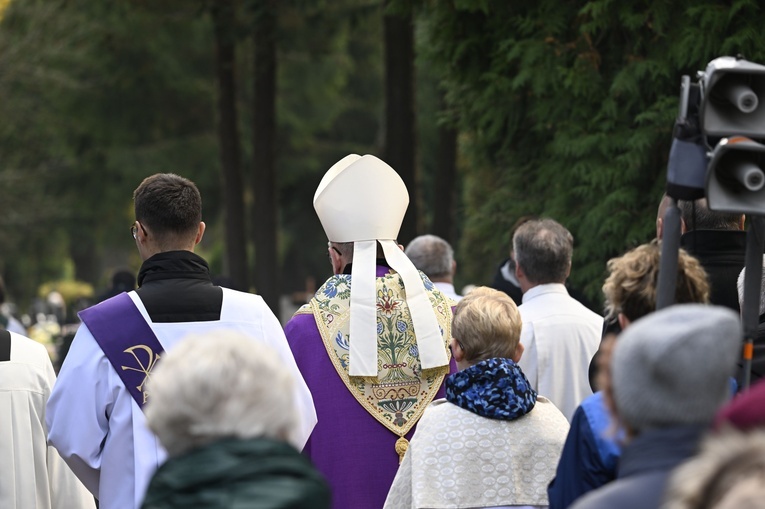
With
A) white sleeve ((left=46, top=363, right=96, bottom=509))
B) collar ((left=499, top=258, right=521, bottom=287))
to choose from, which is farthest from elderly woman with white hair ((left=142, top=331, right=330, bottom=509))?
collar ((left=499, top=258, right=521, bottom=287))

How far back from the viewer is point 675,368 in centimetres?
255

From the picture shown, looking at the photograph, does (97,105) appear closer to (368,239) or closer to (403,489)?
(368,239)

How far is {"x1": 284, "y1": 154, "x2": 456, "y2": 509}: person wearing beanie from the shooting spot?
533 centimetres

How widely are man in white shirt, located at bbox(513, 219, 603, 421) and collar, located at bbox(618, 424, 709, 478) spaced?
3.43 metres

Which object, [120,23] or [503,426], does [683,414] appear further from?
[120,23]

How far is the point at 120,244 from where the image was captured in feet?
103

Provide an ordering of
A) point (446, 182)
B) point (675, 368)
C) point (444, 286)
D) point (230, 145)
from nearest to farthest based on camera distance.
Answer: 1. point (675, 368)
2. point (444, 286)
3. point (446, 182)
4. point (230, 145)

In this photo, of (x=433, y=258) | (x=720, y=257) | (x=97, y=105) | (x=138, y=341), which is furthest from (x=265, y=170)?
(x=720, y=257)

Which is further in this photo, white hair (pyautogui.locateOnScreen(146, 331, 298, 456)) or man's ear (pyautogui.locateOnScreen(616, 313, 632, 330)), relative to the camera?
man's ear (pyautogui.locateOnScreen(616, 313, 632, 330))

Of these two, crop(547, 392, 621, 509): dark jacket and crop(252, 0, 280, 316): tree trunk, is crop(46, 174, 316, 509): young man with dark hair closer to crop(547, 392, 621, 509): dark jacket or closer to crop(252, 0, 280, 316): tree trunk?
crop(547, 392, 621, 509): dark jacket

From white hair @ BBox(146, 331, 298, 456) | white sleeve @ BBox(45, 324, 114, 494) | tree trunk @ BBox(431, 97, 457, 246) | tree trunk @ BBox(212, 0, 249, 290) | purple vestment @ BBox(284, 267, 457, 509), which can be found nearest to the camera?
white hair @ BBox(146, 331, 298, 456)

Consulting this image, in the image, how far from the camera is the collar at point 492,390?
4277mm

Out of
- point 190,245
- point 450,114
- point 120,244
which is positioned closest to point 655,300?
point 190,245

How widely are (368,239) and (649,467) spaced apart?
10.3 feet
